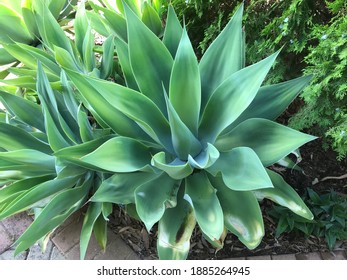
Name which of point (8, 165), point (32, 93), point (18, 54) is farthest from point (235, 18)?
point (32, 93)

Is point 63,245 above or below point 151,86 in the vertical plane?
below

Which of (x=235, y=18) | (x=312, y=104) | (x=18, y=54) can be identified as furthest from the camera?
(x=18, y=54)

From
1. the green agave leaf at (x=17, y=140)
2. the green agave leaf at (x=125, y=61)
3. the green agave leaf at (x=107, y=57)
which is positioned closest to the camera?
the green agave leaf at (x=125, y=61)

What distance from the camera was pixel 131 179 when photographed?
1.66 m

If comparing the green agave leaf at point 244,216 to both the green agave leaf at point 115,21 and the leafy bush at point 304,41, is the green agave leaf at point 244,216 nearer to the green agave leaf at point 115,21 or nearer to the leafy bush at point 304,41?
the leafy bush at point 304,41

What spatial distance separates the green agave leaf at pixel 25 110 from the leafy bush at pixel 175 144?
0.24 feet

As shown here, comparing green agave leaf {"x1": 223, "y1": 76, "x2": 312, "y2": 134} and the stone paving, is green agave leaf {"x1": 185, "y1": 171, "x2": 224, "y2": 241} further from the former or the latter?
the stone paving

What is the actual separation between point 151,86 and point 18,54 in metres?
1.05

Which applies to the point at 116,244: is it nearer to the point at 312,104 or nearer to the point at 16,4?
the point at 312,104

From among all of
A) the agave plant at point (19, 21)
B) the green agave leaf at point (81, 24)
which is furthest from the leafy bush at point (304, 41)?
the agave plant at point (19, 21)

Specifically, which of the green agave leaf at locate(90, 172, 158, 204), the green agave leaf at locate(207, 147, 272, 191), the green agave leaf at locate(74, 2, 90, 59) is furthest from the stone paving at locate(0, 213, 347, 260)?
the green agave leaf at locate(74, 2, 90, 59)

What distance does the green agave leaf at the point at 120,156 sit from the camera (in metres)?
1.40

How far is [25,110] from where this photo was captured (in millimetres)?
1930

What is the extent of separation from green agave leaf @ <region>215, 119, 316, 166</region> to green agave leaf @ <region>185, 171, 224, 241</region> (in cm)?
18
